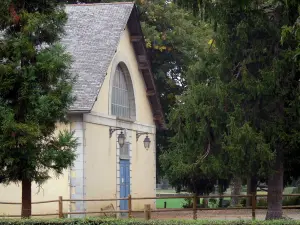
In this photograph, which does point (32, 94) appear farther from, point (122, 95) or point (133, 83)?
point (133, 83)

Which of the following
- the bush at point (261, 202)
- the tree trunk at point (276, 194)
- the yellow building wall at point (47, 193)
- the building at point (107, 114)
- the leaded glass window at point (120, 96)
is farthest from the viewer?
the bush at point (261, 202)

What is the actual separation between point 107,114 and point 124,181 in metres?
3.09

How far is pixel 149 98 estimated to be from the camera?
32.3m

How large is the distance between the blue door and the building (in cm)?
4

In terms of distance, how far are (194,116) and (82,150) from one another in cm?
444

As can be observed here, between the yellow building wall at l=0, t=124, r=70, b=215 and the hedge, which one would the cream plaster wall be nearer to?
the yellow building wall at l=0, t=124, r=70, b=215

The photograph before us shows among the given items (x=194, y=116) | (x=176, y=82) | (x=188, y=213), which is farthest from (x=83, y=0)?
(x=194, y=116)

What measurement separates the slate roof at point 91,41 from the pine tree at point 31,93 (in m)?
7.17

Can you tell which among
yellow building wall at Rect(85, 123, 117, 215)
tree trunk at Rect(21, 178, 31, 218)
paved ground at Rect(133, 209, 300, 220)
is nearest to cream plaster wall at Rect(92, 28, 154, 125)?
yellow building wall at Rect(85, 123, 117, 215)

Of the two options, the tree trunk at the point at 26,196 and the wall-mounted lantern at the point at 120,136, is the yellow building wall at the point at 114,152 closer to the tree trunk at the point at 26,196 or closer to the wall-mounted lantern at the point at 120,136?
the wall-mounted lantern at the point at 120,136

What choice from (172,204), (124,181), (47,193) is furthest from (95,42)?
(172,204)

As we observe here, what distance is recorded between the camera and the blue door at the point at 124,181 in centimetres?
2855

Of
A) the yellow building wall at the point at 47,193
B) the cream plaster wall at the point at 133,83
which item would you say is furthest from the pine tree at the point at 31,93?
the cream plaster wall at the point at 133,83

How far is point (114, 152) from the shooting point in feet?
91.7
